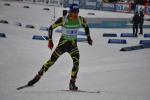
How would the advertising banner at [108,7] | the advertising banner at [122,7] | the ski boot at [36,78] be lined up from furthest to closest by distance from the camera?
the advertising banner at [108,7] < the advertising banner at [122,7] < the ski boot at [36,78]

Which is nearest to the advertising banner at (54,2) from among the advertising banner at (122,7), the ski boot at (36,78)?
the advertising banner at (122,7)

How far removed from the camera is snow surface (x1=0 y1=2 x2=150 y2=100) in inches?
371

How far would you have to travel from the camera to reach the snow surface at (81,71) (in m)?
9.42

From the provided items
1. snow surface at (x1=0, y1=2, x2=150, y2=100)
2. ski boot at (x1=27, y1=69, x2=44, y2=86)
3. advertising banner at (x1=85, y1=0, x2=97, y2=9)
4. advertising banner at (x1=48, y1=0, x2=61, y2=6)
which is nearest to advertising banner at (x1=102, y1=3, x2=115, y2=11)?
advertising banner at (x1=85, y1=0, x2=97, y2=9)

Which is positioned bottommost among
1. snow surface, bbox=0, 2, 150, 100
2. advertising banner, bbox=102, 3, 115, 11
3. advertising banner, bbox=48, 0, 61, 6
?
snow surface, bbox=0, 2, 150, 100

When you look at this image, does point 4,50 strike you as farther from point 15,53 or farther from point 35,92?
point 35,92

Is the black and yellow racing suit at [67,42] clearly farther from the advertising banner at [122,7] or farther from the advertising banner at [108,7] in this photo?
the advertising banner at [108,7]

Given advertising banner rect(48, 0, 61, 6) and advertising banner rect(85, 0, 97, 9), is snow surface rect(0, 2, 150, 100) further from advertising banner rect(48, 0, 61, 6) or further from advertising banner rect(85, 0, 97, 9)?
advertising banner rect(85, 0, 97, 9)

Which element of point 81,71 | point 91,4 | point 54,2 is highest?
point 54,2

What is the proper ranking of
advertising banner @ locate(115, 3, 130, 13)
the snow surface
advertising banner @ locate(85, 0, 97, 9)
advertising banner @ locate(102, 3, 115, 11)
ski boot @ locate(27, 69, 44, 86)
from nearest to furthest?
1. the snow surface
2. ski boot @ locate(27, 69, 44, 86)
3. advertising banner @ locate(115, 3, 130, 13)
4. advertising banner @ locate(102, 3, 115, 11)
5. advertising banner @ locate(85, 0, 97, 9)

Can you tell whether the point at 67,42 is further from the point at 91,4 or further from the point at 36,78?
the point at 91,4

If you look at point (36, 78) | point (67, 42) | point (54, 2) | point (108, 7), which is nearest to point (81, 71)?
point (36, 78)

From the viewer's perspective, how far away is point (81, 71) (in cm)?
A: 1305

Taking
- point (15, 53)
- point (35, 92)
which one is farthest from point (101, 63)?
point (35, 92)
